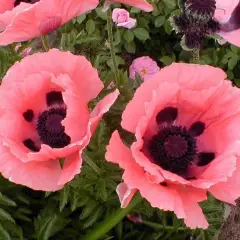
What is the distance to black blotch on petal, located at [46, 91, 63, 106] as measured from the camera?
1214mm

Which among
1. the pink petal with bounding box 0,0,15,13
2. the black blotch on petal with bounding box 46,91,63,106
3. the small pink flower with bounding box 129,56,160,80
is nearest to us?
the black blotch on petal with bounding box 46,91,63,106

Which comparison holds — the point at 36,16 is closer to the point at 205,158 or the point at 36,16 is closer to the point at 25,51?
the point at 205,158

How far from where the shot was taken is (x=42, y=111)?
1232 millimetres

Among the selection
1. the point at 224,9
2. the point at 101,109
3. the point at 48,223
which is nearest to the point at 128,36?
the point at 224,9

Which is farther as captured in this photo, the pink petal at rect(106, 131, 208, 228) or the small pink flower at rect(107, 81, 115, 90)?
the small pink flower at rect(107, 81, 115, 90)

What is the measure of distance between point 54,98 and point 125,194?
1.01 ft

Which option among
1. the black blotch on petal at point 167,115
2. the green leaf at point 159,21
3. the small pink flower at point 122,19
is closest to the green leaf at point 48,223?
the black blotch on petal at point 167,115

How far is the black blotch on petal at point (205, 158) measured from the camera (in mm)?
1166

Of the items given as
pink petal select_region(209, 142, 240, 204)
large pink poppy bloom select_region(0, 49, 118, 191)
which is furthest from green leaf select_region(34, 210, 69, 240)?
pink petal select_region(209, 142, 240, 204)

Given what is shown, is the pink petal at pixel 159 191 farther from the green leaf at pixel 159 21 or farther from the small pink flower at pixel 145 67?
the green leaf at pixel 159 21

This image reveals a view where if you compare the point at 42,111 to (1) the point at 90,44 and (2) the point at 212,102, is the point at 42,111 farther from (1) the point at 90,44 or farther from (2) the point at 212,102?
(1) the point at 90,44

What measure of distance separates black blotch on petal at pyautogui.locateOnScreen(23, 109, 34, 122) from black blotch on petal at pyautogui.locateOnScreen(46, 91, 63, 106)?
4 cm

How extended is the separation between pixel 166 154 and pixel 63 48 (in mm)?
508

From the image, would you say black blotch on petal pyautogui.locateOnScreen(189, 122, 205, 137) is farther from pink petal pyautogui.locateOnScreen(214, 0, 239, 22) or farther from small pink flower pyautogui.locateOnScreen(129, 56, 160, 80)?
small pink flower pyautogui.locateOnScreen(129, 56, 160, 80)
